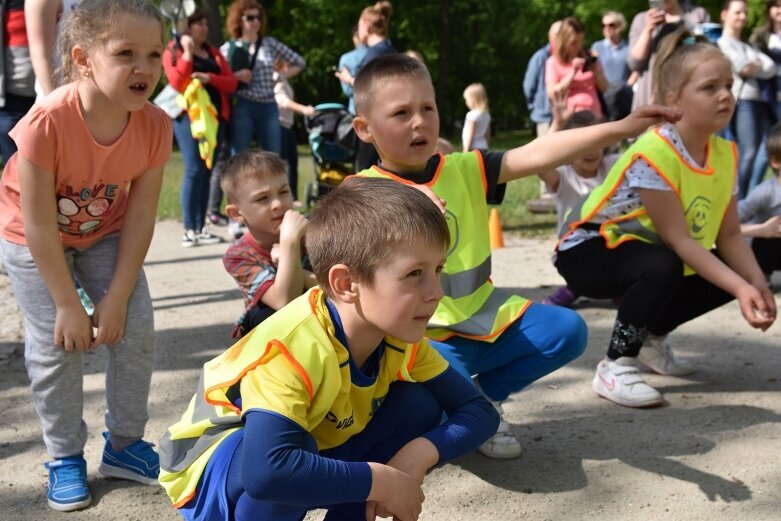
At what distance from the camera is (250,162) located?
378 centimetres

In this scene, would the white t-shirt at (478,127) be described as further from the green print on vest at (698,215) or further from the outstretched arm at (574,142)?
the outstretched arm at (574,142)

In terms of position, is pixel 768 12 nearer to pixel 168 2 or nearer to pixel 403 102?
pixel 168 2

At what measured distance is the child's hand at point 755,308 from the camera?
344 cm

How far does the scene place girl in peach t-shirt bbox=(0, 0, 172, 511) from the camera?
2.76 meters

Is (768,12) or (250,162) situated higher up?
(768,12)

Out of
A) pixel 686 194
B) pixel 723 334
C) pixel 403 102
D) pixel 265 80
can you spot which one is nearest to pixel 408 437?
pixel 403 102

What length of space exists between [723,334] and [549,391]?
1.25 m

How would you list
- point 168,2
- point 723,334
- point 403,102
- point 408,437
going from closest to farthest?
1. point 408,437
2. point 403,102
3. point 723,334
4. point 168,2

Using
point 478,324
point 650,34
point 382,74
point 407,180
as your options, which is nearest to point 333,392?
point 478,324

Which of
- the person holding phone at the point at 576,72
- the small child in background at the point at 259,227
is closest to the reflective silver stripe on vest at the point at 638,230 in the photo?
the small child in background at the point at 259,227

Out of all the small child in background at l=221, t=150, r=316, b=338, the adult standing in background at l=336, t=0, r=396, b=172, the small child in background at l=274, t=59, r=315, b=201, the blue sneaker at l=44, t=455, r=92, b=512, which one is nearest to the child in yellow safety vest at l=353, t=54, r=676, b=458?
the small child in background at l=221, t=150, r=316, b=338

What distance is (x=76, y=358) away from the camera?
9.73 feet

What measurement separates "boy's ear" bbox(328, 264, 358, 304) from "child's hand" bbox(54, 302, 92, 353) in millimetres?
1034

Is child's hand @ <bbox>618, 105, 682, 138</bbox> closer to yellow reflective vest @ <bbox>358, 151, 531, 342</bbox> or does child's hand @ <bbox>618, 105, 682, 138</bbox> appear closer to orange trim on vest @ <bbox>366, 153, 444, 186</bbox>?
yellow reflective vest @ <bbox>358, 151, 531, 342</bbox>
